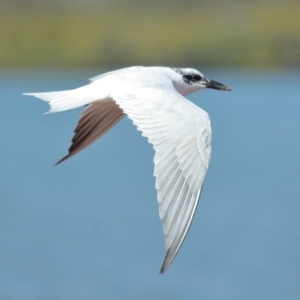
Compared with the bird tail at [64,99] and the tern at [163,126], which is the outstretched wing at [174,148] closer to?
the tern at [163,126]

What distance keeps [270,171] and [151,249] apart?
8.29ft

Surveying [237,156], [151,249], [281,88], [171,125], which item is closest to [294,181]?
[237,156]

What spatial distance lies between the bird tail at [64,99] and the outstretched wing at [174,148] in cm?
19

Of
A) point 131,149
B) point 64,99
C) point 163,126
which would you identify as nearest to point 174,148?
point 163,126

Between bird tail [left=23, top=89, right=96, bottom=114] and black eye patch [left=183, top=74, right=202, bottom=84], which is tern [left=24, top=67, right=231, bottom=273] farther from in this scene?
black eye patch [left=183, top=74, right=202, bottom=84]

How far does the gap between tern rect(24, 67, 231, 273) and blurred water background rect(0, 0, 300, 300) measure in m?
2.45

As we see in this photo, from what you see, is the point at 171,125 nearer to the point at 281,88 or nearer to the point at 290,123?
the point at 290,123

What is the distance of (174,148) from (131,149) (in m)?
7.58

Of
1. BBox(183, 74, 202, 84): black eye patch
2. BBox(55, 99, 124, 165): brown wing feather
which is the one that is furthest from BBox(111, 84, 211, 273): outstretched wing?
BBox(183, 74, 202, 84): black eye patch

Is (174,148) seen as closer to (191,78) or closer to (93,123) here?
(93,123)

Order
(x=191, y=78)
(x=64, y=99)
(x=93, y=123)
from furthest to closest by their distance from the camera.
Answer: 1. (x=191, y=78)
2. (x=93, y=123)
3. (x=64, y=99)

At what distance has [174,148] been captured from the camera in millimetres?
5133

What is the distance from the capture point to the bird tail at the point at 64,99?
551 centimetres

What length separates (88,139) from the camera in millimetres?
6113
